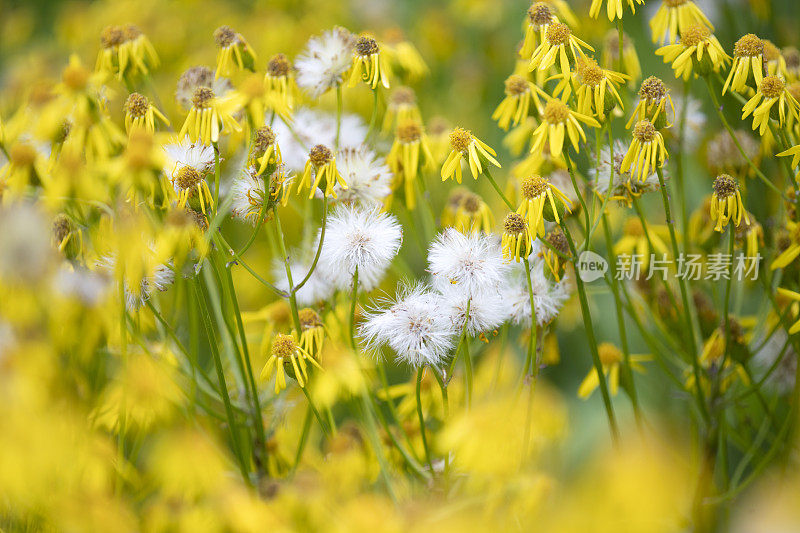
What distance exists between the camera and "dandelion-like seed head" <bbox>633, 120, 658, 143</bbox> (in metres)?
0.72

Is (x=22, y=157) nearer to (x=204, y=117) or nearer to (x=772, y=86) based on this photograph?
(x=204, y=117)

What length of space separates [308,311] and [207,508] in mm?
250

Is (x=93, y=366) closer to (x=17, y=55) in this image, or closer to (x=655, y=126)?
(x=655, y=126)

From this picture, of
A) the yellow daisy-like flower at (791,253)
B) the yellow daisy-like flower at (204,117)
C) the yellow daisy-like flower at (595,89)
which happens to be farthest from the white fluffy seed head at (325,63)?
the yellow daisy-like flower at (791,253)

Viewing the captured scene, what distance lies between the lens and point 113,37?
91cm

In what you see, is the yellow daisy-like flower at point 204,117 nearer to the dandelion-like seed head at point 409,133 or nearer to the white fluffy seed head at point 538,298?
the dandelion-like seed head at point 409,133

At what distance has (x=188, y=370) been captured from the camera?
2.78 feet

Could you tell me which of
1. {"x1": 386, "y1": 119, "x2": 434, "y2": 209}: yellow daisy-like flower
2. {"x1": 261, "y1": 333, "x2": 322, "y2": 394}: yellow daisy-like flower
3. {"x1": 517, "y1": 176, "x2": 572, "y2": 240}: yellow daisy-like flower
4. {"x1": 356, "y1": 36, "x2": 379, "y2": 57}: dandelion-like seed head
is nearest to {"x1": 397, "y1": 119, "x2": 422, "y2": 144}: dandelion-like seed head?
{"x1": 386, "y1": 119, "x2": 434, "y2": 209}: yellow daisy-like flower

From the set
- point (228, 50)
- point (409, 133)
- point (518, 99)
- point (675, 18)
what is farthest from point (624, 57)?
point (228, 50)

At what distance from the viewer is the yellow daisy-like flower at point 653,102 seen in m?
0.74

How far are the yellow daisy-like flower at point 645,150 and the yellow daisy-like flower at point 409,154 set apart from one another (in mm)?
252

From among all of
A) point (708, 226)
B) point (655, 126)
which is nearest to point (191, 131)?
point (655, 126)

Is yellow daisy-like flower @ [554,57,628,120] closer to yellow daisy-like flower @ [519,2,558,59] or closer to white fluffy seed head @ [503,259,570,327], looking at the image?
yellow daisy-like flower @ [519,2,558,59]

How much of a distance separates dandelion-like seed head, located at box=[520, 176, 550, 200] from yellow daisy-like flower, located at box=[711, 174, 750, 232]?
208mm
